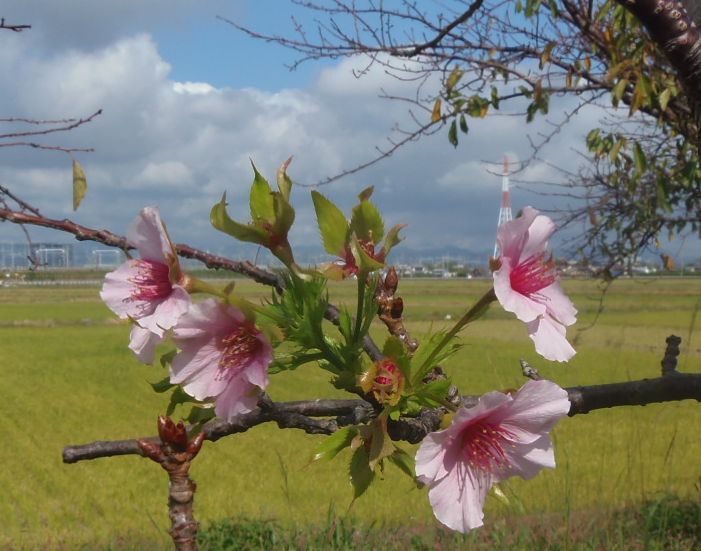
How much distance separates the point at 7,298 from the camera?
159ft

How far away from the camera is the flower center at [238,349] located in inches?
20.1

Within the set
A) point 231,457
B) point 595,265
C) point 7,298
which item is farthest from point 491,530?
point 7,298

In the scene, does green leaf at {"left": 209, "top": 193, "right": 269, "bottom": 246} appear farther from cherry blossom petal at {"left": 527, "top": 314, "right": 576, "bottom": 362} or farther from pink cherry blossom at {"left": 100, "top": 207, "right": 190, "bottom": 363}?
cherry blossom petal at {"left": 527, "top": 314, "right": 576, "bottom": 362}

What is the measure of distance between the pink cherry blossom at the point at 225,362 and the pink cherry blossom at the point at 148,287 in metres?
0.02

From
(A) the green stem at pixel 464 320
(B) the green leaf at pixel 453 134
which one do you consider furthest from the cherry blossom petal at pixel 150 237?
(B) the green leaf at pixel 453 134

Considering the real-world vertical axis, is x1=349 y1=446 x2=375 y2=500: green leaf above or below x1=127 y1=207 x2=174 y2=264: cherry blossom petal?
below

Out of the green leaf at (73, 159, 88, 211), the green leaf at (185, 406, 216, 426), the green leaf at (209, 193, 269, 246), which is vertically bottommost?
the green leaf at (185, 406, 216, 426)

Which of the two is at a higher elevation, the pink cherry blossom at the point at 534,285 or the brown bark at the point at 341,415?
the pink cherry blossom at the point at 534,285

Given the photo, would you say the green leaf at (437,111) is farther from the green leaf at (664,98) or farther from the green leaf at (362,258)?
the green leaf at (362,258)

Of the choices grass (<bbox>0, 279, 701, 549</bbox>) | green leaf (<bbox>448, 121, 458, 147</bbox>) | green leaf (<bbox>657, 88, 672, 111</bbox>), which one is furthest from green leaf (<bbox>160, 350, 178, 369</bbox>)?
green leaf (<bbox>448, 121, 458, 147</bbox>)

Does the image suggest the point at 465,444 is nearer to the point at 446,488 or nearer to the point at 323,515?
the point at 446,488

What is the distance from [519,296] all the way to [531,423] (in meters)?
0.09

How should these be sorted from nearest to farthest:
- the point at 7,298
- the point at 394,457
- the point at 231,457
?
the point at 394,457 → the point at 231,457 → the point at 7,298

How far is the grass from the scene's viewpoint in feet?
16.0
